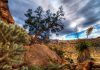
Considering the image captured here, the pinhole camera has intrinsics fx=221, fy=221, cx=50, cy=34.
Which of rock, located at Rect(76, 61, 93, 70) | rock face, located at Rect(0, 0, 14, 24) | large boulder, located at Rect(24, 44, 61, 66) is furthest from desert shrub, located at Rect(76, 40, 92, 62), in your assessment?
large boulder, located at Rect(24, 44, 61, 66)

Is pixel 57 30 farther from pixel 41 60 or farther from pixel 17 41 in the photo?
pixel 17 41

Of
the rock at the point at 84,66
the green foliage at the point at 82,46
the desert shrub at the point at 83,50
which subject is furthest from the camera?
the green foliage at the point at 82,46

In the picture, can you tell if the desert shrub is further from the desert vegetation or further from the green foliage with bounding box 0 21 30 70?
the green foliage with bounding box 0 21 30 70

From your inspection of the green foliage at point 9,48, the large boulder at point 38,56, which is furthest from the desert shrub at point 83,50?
the green foliage at point 9,48

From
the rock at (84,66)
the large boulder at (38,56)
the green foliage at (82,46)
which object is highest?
the green foliage at (82,46)

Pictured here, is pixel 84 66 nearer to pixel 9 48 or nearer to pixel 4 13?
pixel 9 48

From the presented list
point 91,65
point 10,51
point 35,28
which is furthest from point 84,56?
point 35,28

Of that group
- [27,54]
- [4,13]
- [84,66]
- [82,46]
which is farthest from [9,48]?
[4,13]

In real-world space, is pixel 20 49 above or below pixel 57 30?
below

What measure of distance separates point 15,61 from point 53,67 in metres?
4.99

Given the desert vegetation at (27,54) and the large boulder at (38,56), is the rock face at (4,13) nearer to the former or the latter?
the desert vegetation at (27,54)

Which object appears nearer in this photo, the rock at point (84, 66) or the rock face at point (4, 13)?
the rock at point (84, 66)

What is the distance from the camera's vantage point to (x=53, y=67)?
14.6 meters

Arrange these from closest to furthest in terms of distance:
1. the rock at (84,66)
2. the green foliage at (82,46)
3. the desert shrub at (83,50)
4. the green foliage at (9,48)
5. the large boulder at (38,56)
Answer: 1. the green foliage at (9,48)
2. the large boulder at (38,56)
3. the rock at (84,66)
4. the desert shrub at (83,50)
5. the green foliage at (82,46)
